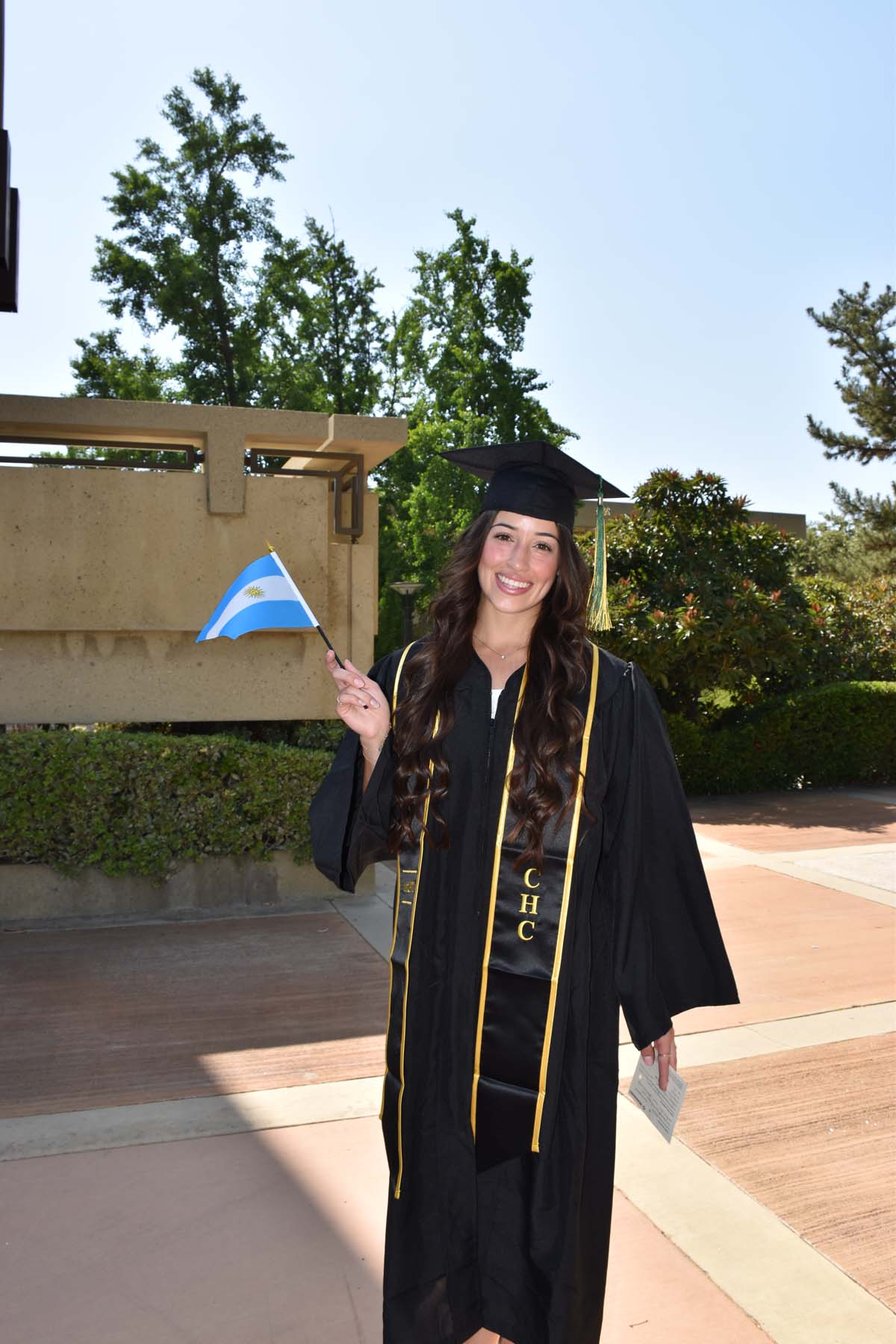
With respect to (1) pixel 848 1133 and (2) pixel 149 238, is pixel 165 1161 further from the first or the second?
(2) pixel 149 238

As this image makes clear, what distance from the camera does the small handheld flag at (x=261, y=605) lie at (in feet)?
9.00

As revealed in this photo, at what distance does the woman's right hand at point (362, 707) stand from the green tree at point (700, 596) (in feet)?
28.1

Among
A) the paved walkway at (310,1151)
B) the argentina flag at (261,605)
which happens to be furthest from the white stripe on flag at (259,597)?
the paved walkway at (310,1151)

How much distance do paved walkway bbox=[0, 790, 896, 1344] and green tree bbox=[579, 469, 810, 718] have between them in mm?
5318

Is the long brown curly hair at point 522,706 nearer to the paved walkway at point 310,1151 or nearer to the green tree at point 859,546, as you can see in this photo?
the paved walkway at point 310,1151

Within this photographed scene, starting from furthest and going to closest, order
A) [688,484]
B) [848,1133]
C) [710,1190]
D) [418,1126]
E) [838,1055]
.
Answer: [688,484], [838,1055], [848,1133], [710,1190], [418,1126]

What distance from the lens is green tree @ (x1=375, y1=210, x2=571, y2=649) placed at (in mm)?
22047

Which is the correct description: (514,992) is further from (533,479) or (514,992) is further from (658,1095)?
(533,479)

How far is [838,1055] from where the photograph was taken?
4488 millimetres

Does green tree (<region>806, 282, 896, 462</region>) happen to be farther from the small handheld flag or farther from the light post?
the small handheld flag

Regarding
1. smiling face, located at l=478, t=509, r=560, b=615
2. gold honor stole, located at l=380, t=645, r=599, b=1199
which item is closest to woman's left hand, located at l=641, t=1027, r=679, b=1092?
gold honor stole, located at l=380, t=645, r=599, b=1199

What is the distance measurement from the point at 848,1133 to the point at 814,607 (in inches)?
368

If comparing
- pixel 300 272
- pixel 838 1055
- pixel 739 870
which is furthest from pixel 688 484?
pixel 300 272

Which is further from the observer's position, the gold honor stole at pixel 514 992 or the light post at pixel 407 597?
the light post at pixel 407 597
